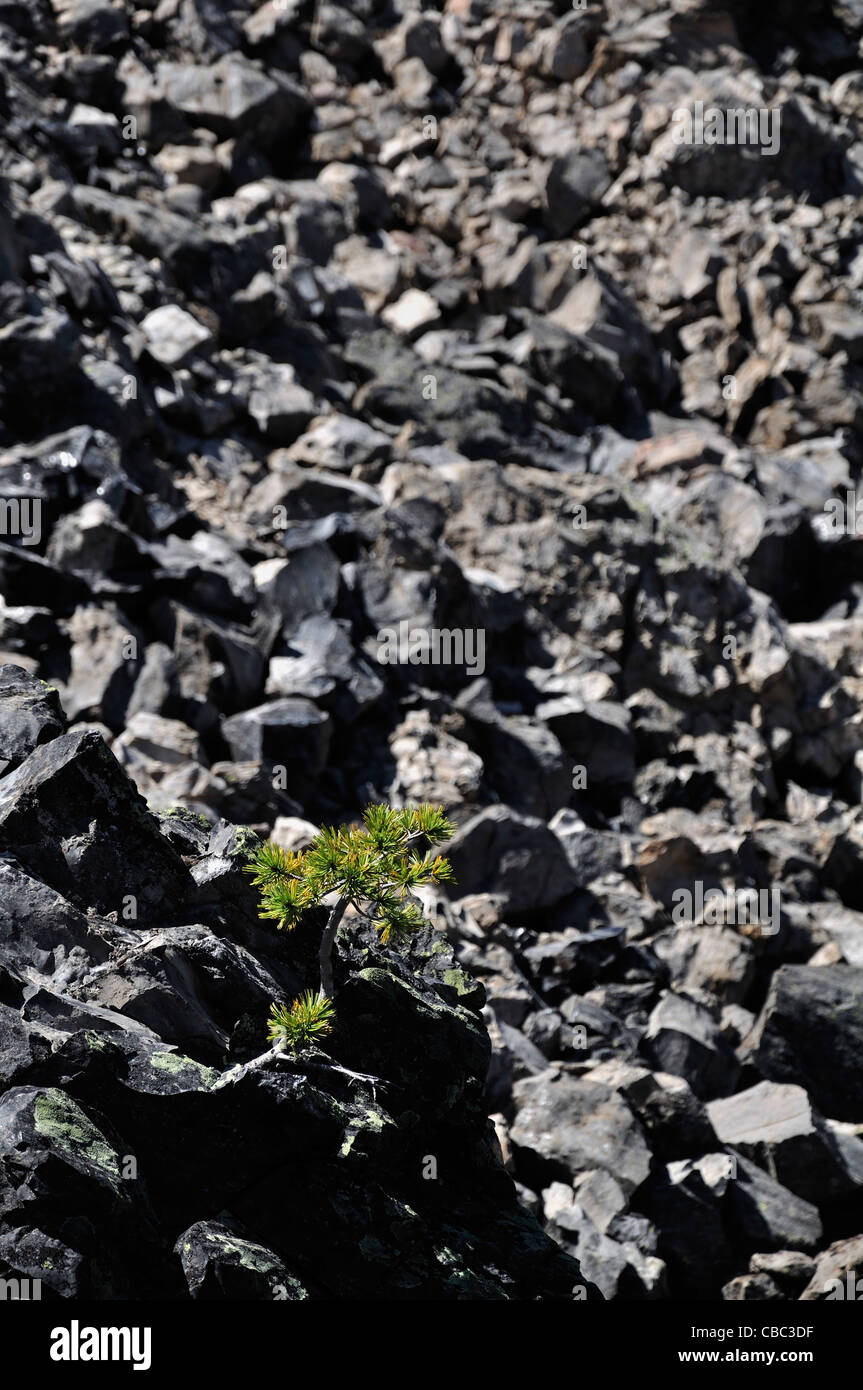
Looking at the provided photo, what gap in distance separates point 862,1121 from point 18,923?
19.4m

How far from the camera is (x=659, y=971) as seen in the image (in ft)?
89.0

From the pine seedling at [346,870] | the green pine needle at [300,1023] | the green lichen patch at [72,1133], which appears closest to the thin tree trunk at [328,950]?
the pine seedling at [346,870]

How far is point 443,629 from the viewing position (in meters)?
33.8

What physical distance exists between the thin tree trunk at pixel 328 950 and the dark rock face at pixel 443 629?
2.02 ft

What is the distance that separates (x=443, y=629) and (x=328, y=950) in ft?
74.8

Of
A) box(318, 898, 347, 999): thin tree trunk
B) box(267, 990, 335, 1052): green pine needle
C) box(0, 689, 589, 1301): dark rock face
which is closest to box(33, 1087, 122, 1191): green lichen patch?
box(0, 689, 589, 1301): dark rock face

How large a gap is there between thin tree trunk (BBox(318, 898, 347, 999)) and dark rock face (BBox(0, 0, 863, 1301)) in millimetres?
616

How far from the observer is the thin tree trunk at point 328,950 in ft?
36.5

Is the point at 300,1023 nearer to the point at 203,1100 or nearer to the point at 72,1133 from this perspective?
the point at 203,1100

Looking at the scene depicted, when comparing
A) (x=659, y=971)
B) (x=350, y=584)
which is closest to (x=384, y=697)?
(x=350, y=584)

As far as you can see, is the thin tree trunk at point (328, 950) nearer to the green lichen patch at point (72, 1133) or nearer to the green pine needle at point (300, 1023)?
the green pine needle at point (300, 1023)

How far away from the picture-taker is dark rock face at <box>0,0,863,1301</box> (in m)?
11.0

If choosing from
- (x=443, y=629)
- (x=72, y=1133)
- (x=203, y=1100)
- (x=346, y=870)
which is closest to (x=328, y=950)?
(x=346, y=870)

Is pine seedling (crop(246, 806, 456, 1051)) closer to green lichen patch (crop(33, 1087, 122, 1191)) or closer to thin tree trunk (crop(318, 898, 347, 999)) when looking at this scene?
thin tree trunk (crop(318, 898, 347, 999))
